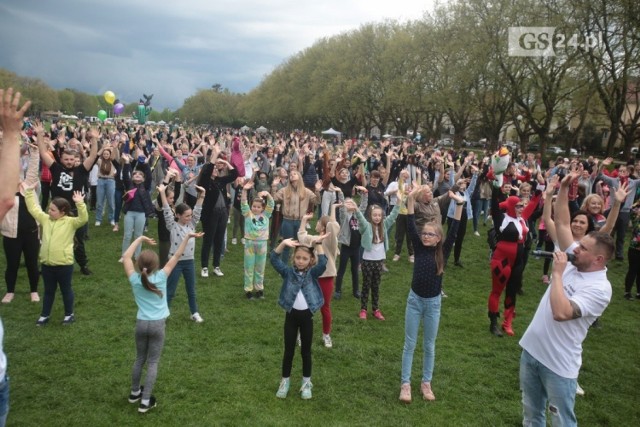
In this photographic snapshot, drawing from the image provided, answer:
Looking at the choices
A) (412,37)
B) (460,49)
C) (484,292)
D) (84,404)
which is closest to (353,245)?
(484,292)

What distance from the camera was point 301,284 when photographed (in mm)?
4898

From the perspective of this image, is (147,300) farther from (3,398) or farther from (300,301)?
(3,398)

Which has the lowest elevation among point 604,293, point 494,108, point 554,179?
point 604,293

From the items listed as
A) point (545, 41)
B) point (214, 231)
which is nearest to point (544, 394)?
point (214, 231)

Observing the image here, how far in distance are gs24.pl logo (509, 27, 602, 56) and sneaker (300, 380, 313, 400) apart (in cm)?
2734

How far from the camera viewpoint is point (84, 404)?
4.63 metres

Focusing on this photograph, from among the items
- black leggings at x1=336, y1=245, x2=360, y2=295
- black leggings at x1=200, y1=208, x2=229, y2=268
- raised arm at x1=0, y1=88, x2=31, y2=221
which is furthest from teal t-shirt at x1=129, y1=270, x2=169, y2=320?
black leggings at x1=200, y1=208, x2=229, y2=268

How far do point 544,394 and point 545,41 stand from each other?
2934 cm

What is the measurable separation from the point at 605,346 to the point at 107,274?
28.6 ft

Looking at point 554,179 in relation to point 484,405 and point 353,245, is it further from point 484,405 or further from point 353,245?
point 353,245

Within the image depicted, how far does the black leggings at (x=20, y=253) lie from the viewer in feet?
22.7

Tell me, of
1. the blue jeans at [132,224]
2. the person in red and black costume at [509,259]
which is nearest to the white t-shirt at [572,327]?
the person in red and black costume at [509,259]

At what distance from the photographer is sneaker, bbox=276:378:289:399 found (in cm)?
497

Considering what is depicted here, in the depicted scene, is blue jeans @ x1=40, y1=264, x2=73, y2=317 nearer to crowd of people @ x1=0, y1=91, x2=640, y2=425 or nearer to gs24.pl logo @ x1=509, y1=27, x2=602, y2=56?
crowd of people @ x1=0, y1=91, x2=640, y2=425
